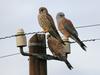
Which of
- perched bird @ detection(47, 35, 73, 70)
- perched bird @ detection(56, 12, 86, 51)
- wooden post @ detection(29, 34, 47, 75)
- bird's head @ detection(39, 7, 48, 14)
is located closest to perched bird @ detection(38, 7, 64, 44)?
bird's head @ detection(39, 7, 48, 14)

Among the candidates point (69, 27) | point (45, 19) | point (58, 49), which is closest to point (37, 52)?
point (58, 49)

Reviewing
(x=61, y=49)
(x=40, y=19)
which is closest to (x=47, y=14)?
(x=40, y=19)

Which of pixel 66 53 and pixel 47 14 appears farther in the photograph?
pixel 47 14

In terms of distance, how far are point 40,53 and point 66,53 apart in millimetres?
1018

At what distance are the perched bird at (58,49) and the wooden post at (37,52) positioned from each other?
62cm

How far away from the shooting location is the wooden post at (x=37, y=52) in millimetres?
7145

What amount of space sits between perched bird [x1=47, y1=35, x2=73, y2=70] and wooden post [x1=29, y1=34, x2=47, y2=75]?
0.62 m

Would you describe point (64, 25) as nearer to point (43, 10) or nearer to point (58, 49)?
point (43, 10)

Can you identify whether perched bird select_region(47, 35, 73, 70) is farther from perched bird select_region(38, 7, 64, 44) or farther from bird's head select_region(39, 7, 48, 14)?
bird's head select_region(39, 7, 48, 14)

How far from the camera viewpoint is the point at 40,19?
10.6 metres

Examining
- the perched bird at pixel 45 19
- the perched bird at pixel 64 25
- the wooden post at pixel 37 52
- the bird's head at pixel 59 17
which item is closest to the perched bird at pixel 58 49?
the wooden post at pixel 37 52

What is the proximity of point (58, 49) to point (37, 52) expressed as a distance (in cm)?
129

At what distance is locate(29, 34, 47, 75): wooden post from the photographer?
23.4 ft

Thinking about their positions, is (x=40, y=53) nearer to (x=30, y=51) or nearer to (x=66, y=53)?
(x=30, y=51)
